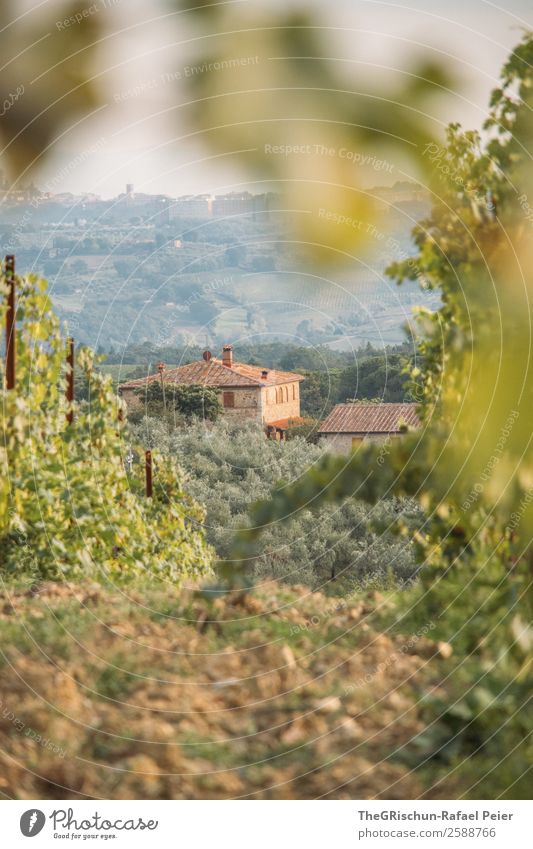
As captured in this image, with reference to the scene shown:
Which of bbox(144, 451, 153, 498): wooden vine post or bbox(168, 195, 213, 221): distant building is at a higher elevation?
bbox(168, 195, 213, 221): distant building

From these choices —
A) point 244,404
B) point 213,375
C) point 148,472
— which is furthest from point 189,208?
point 244,404

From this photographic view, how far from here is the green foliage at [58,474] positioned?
638cm

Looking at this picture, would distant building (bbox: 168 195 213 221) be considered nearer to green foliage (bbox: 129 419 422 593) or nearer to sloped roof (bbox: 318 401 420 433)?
sloped roof (bbox: 318 401 420 433)

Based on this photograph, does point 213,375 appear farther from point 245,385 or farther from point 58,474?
point 58,474

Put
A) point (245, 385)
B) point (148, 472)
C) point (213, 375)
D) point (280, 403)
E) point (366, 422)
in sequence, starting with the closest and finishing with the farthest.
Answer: point (148, 472) → point (366, 422) → point (280, 403) → point (245, 385) → point (213, 375)

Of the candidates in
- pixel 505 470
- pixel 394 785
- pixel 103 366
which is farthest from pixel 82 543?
pixel 505 470

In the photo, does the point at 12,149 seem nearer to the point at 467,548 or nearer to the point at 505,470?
the point at 505,470

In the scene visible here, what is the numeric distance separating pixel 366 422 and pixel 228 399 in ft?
15.8

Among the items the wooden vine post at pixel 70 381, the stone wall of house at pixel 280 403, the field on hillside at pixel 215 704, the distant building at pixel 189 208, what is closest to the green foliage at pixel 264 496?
the stone wall of house at pixel 280 403

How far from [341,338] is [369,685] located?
2285mm

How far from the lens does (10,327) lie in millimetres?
6246

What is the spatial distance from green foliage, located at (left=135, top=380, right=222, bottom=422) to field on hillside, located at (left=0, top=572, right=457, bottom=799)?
8833 mm

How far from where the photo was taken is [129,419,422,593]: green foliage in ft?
51.2

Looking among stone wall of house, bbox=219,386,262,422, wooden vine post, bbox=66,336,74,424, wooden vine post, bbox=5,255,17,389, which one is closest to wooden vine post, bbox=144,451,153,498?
wooden vine post, bbox=66,336,74,424
